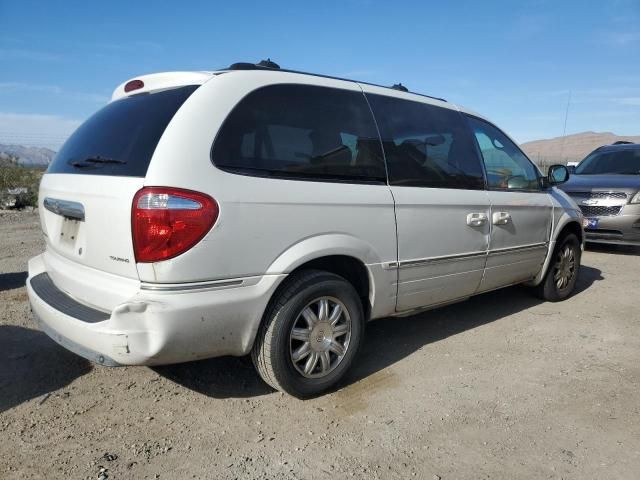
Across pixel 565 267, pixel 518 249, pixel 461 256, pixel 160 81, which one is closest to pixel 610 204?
pixel 565 267

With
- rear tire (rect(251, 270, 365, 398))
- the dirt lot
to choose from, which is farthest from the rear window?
the dirt lot

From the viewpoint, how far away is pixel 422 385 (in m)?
3.20

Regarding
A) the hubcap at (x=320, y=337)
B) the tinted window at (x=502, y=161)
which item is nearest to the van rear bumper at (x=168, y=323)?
the hubcap at (x=320, y=337)

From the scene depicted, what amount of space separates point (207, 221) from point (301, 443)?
4.08 ft

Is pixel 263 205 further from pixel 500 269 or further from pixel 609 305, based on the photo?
pixel 609 305

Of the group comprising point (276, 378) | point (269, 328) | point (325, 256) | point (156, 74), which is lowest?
point (276, 378)

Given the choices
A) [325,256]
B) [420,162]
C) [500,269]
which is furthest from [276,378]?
[500,269]

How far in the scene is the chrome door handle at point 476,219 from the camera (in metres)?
3.75

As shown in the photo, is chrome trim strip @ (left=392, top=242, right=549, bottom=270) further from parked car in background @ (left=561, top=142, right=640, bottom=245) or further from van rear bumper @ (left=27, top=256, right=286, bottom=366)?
parked car in background @ (left=561, top=142, right=640, bottom=245)

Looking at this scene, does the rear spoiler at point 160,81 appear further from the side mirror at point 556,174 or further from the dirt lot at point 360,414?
the side mirror at point 556,174

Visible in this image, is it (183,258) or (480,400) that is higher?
(183,258)

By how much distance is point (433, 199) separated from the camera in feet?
11.3

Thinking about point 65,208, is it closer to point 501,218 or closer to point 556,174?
point 501,218

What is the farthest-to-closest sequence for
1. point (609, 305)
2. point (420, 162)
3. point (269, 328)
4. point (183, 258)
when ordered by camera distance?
point (609, 305)
point (420, 162)
point (269, 328)
point (183, 258)
